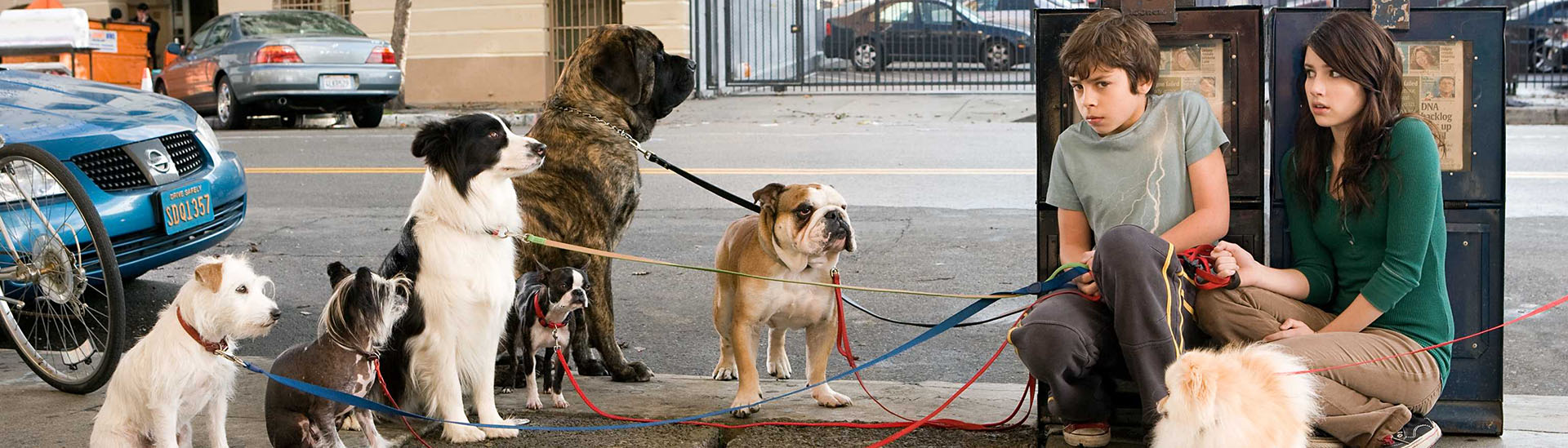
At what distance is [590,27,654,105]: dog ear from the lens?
4.97 m

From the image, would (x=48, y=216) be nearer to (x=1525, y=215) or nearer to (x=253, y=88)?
(x=1525, y=215)

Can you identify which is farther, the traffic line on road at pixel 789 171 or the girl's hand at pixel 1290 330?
the traffic line on road at pixel 789 171

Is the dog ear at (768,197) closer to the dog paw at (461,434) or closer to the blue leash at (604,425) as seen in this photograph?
the blue leash at (604,425)

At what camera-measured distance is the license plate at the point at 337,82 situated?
1705 centimetres

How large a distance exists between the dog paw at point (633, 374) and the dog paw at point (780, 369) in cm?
47

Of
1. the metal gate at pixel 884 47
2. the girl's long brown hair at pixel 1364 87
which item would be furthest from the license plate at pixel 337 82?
the girl's long brown hair at pixel 1364 87

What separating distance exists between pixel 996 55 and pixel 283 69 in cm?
1040

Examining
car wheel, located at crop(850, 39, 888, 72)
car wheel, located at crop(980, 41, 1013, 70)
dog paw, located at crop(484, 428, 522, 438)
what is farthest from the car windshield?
dog paw, located at crop(484, 428, 522, 438)

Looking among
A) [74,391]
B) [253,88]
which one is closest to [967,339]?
[74,391]

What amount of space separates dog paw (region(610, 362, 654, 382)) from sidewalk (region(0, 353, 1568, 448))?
31 mm

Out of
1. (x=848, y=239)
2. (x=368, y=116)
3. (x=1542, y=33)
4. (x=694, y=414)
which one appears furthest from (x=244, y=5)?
(x=848, y=239)

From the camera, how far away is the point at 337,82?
56.2ft

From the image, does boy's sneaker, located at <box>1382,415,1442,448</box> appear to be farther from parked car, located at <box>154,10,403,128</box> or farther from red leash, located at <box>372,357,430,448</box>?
parked car, located at <box>154,10,403,128</box>

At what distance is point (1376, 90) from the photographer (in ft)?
11.5
